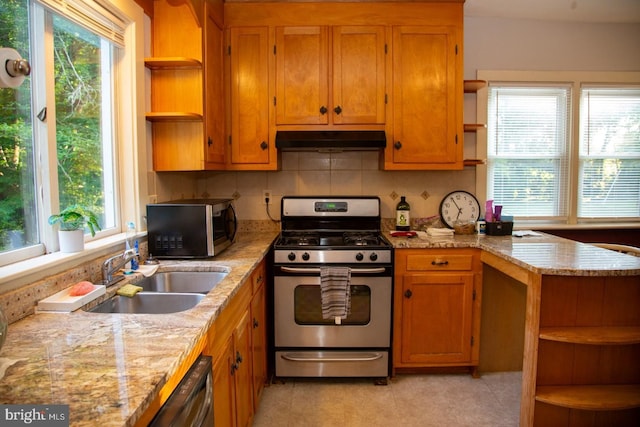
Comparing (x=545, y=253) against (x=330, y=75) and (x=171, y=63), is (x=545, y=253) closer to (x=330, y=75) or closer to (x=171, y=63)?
(x=330, y=75)

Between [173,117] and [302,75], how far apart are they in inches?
35.9

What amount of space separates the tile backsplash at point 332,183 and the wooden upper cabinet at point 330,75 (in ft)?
1.34

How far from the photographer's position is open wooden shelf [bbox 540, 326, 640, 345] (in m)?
1.69

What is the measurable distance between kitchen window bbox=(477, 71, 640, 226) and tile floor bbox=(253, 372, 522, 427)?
1397 mm

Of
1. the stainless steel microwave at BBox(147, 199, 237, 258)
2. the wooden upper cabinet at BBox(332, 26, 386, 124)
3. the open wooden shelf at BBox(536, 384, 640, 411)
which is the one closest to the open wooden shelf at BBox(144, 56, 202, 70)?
the stainless steel microwave at BBox(147, 199, 237, 258)

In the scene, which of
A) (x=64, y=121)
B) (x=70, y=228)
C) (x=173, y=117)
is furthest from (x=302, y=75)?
(x=70, y=228)

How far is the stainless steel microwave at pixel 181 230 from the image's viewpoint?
6.40 ft

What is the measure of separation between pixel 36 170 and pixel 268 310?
4.92ft

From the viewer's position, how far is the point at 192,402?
3.17 ft

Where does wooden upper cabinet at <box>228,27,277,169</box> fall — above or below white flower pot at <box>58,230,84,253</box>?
above

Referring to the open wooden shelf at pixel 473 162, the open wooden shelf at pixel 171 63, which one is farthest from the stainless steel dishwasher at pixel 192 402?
the open wooden shelf at pixel 473 162

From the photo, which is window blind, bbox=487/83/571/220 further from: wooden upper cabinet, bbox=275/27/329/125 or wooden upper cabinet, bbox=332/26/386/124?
wooden upper cabinet, bbox=275/27/329/125

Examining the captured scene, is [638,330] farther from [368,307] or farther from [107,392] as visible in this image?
[107,392]

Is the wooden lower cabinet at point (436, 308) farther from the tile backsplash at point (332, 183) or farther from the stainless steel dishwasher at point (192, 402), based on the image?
the stainless steel dishwasher at point (192, 402)
